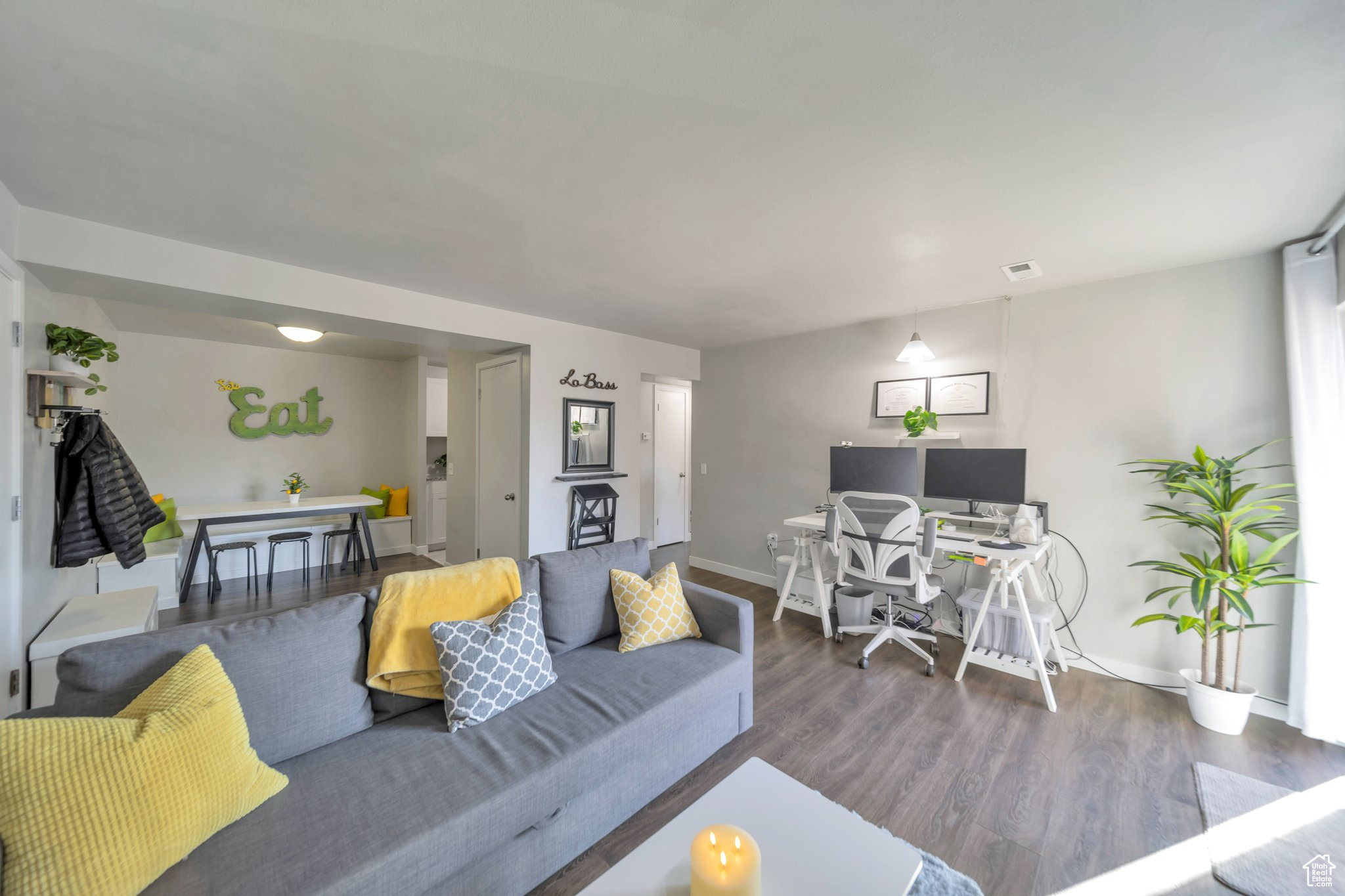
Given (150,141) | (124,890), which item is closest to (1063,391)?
(124,890)

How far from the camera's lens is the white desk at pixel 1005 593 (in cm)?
263

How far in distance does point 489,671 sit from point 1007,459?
329 centimetres

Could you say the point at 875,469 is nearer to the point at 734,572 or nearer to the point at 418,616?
the point at 734,572

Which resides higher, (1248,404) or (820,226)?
(820,226)

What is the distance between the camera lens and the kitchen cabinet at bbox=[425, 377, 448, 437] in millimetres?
6059

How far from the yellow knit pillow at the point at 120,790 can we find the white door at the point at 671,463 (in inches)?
204

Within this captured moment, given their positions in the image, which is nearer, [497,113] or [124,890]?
[124,890]

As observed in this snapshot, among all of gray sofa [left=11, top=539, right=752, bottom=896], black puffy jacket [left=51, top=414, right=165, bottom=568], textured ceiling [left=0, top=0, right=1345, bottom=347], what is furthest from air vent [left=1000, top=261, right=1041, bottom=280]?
black puffy jacket [left=51, top=414, right=165, bottom=568]

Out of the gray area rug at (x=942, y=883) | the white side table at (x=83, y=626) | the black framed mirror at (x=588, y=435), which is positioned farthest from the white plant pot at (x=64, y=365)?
the gray area rug at (x=942, y=883)

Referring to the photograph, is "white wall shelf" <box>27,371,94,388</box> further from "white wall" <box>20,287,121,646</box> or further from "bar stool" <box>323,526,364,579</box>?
"bar stool" <box>323,526,364,579</box>

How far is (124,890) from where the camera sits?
0.96 meters

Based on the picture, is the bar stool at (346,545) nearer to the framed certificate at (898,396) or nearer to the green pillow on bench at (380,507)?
the green pillow on bench at (380,507)

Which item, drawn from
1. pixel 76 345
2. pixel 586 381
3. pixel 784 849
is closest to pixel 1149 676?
pixel 784 849

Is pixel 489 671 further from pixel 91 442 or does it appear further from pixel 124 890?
pixel 91 442
